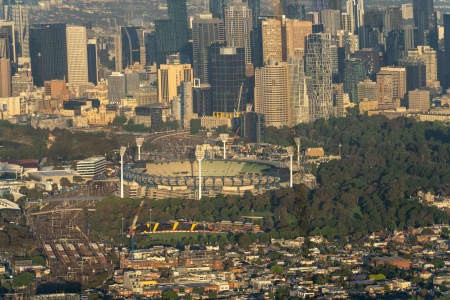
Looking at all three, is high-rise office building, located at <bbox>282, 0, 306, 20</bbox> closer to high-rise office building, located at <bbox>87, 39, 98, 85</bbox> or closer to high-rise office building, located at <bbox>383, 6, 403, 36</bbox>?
high-rise office building, located at <bbox>87, 39, 98, 85</bbox>

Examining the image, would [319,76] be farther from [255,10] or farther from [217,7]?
[217,7]

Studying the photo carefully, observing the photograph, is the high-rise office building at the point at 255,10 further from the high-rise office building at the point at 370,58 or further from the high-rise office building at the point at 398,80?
the high-rise office building at the point at 370,58

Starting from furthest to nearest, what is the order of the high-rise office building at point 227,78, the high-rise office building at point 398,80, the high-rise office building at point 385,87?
the high-rise office building at point 398,80 → the high-rise office building at point 385,87 → the high-rise office building at point 227,78

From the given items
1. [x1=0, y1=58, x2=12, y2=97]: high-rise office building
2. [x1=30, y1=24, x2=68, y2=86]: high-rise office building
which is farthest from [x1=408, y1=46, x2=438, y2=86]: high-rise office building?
[x1=0, y1=58, x2=12, y2=97]: high-rise office building

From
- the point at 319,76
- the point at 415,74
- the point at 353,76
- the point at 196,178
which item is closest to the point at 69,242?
the point at 196,178

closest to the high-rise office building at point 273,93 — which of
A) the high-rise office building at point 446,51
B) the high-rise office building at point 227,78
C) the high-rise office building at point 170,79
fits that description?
the high-rise office building at point 227,78

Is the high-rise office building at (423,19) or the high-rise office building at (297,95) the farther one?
the high-rise office building at (423,19)
